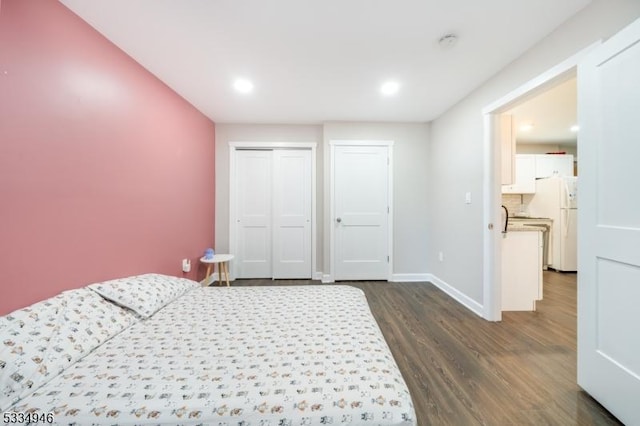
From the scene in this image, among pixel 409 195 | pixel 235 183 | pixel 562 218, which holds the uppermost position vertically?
pixel 235 183

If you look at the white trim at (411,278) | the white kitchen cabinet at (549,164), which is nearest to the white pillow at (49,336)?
the white trim at (411,278)

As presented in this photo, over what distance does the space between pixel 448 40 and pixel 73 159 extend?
2.62 metres

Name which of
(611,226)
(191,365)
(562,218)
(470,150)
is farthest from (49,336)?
(562,218)

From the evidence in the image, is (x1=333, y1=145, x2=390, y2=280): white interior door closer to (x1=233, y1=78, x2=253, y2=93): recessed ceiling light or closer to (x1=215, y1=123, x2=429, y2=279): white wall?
(x1=215, y1=123, x2=429, y2=279): white wall

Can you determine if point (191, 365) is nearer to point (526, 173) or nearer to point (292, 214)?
point (292, 214)

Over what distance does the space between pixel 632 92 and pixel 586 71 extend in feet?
1.10

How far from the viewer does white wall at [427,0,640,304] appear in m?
1.49

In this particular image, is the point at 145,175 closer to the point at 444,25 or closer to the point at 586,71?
the point at 444,25

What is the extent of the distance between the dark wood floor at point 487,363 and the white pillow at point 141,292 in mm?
1684

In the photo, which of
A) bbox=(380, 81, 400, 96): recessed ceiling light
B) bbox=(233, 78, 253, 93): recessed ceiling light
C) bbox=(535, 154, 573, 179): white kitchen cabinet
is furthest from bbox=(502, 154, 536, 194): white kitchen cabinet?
bbox=(233, 78, 253, 93): recessed ceiling light

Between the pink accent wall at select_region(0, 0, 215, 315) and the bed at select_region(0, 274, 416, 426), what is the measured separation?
0.28 metres

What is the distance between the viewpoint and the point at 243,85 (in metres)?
2.49

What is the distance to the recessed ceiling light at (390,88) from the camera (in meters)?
2.47

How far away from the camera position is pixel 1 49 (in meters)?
1.18
